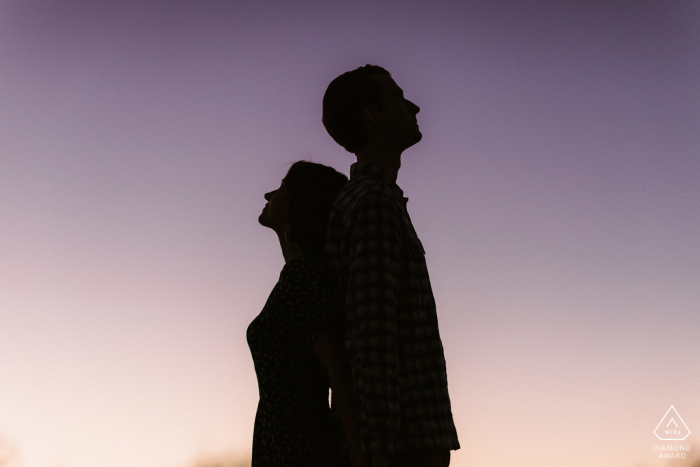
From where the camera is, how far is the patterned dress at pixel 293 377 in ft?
8.85

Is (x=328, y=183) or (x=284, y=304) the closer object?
(x=284, y=304)

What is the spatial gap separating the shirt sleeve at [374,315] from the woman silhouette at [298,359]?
0.22m

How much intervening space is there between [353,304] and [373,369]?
276mm

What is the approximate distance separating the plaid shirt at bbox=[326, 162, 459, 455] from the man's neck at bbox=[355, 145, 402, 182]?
27 cm

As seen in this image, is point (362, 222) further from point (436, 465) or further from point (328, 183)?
point (436, 465)

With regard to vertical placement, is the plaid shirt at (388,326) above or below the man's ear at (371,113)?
below

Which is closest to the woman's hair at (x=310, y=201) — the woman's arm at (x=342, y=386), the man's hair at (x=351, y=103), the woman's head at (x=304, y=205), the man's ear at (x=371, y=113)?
the woman's head at (x=304, y=205)

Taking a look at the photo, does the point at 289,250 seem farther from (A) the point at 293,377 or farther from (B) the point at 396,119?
(B) the point at 396,119

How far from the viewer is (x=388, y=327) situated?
91.7 inches

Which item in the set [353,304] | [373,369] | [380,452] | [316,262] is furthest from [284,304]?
[380,452]

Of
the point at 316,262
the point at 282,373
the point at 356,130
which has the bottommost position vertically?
the point at 282,373

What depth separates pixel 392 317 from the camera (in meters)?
2.36

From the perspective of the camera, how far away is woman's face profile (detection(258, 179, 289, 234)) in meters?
3.17

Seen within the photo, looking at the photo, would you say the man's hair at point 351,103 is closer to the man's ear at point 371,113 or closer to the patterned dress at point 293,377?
the man's ear at point 371,113
